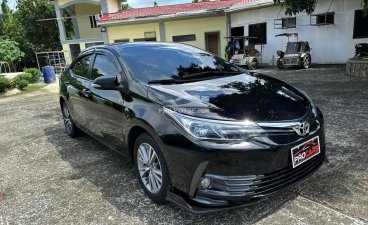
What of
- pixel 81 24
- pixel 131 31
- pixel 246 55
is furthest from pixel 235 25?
pixel 81 24

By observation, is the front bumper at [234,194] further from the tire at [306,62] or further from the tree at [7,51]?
the tree at [7,51]

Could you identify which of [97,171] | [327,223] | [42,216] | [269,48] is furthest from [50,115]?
[269,48]

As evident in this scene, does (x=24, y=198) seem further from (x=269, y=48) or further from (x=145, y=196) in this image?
(x=269, y=48)

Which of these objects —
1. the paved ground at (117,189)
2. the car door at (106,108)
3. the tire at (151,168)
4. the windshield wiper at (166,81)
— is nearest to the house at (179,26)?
the paved ground at (117,189)

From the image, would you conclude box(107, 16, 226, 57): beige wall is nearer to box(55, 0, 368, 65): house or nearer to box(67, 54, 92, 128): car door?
box(55, 0, 368, 65): house

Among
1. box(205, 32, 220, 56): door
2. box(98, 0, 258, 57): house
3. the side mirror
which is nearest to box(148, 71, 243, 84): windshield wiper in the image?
the side mirror

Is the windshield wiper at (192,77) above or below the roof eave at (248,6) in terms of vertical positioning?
below

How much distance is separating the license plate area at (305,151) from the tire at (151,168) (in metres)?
1.09

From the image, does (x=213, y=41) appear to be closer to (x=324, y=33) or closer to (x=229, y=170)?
Answer: (x=324, y=33)

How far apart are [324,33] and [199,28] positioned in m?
7.76

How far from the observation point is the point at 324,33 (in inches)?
589

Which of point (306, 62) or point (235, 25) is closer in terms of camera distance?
point (306, 62)

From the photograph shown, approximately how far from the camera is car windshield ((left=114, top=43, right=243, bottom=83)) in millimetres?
3469

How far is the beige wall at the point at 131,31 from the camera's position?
826 inches
